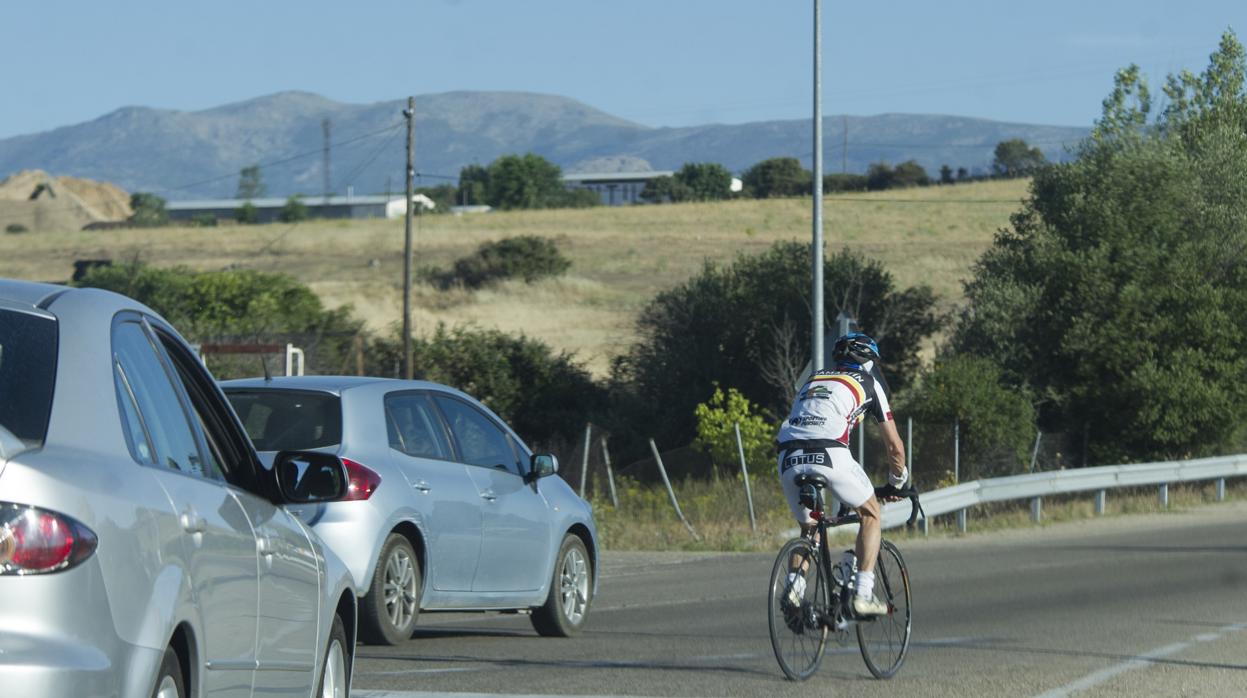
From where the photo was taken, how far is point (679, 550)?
71.4 ft

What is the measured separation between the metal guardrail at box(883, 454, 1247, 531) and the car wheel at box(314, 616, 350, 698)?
16494mm

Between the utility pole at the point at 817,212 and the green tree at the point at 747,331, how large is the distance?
58.4 ft

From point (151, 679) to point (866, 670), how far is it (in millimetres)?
6415

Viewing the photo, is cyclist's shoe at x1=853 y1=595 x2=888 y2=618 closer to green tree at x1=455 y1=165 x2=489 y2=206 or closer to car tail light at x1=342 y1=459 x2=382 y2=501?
car tail light at x1=342 y1=459 x2=382 y2=501

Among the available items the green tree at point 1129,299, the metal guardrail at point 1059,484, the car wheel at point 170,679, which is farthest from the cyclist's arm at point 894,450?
the green tree at point 1129,299

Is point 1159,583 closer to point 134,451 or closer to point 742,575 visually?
point 742,575

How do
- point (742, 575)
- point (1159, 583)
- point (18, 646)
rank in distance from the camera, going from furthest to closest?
1. point (742, 575)
2. point (1159, 583)
3. point (18, 646)

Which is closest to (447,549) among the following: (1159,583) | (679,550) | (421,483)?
(421,483)

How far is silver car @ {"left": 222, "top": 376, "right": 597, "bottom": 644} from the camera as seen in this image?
32.7 feet

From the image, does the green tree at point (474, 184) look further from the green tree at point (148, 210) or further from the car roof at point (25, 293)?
the car roof at point (25, 293)

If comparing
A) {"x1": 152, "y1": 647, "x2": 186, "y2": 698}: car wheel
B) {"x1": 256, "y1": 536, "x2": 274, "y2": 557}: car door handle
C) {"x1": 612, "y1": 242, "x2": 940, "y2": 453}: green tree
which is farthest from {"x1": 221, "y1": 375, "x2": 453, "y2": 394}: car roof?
{"x1": 612, "y1": 242, "x2": 940, "y2": 453}: green tree

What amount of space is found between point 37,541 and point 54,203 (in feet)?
542

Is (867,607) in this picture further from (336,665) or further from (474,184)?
(474,184)

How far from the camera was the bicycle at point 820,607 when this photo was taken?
914 cm
